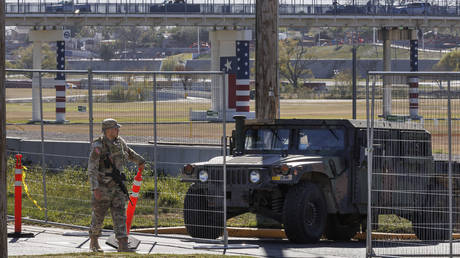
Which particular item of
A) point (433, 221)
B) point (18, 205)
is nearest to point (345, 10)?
point (18, 205)

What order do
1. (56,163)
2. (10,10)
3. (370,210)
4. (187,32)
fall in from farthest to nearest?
(187,32) → (10,10) → (56,163) → (370,210)

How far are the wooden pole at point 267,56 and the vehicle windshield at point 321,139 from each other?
2.12 meters

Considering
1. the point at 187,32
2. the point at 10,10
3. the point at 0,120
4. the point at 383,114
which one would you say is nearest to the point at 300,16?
the point at 10,10

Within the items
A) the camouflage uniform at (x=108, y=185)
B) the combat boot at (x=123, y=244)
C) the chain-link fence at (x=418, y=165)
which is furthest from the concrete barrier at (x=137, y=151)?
the chain-link fence at (x=418, y=165)

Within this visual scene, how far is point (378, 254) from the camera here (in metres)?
11.9

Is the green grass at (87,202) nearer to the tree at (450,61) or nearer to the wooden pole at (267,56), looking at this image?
the wooden pole at (267,56)

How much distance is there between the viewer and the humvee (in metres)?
12.1

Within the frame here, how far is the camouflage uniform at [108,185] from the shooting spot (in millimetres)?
11992

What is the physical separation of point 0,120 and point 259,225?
7.69 meters

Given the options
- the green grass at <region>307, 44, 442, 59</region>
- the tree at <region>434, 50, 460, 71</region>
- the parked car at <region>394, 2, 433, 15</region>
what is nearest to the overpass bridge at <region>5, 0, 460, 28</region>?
the parked car at <region>394, 2, 433, 15</region>

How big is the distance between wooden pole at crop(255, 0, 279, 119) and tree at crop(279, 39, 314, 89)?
90308 millimetres

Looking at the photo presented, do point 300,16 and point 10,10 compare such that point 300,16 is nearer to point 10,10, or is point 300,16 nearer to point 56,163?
point 10,10

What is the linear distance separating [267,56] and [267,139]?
2.20 m

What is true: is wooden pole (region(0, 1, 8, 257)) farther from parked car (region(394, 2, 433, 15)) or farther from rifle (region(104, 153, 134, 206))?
parked car (region(394, 2, 433, 15))
